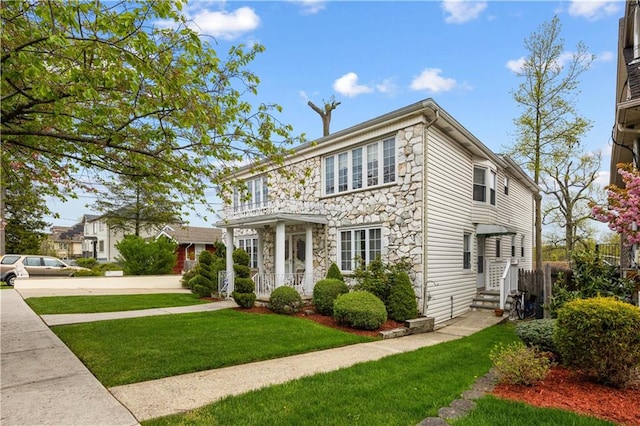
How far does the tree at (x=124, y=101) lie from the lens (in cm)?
417

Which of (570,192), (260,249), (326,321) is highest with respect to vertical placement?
(570,192)

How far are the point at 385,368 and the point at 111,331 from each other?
5779mm

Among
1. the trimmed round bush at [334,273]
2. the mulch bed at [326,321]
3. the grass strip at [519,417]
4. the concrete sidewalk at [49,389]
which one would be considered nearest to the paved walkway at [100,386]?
the concrete sidewalk at [49,389]

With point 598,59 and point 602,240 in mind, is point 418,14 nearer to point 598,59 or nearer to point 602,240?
point 598,59

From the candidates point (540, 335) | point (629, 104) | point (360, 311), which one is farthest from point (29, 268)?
point (629, 104)

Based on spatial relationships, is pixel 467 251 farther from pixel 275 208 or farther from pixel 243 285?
pixel 243 285

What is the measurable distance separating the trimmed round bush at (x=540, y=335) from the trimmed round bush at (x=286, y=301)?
240 inches

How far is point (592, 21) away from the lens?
9703 mm

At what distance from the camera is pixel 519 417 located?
3.72 m

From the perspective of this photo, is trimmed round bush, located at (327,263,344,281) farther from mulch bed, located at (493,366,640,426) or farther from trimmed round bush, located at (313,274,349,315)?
mulch bed, located at (493,366,640,426)

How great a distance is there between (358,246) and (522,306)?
530cm

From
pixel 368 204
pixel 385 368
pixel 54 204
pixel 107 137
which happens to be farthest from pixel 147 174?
pixel 368 204

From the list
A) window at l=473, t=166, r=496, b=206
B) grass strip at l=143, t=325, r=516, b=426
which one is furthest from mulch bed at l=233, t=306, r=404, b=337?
window at l=473, t=166, r=496, b=206

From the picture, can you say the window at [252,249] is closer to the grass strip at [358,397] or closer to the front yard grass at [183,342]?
the front yard grass at [183,342]
